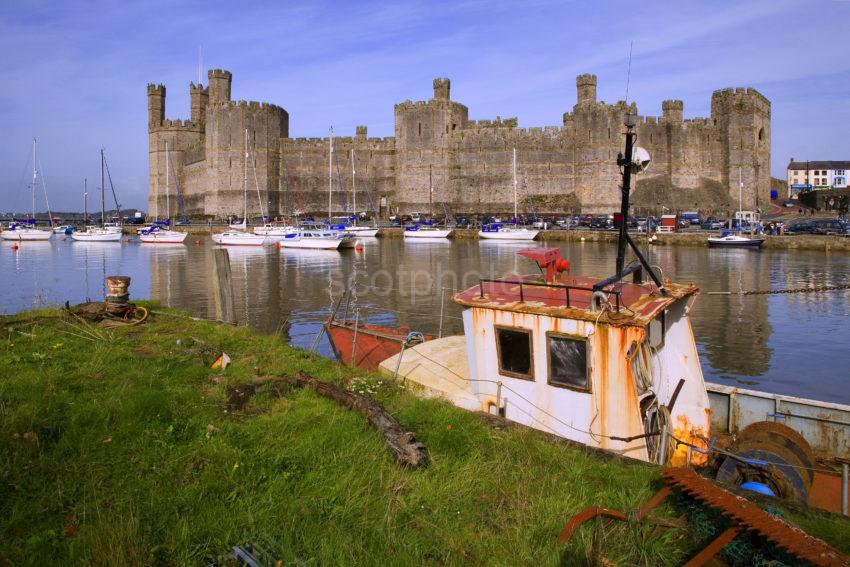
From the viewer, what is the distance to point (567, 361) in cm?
688

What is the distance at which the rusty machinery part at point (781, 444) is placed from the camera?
6750 millimetres

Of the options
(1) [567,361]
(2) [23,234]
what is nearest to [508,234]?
(1) [567,361]

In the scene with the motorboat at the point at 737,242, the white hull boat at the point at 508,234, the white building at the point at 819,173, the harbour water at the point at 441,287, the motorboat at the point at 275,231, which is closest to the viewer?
the harbour water at the point at 441,287

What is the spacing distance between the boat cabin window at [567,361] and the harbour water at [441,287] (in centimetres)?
466

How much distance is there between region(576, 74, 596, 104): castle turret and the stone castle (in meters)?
0.09

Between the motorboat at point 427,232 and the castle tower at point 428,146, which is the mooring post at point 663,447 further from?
the castle tower at point 428,146

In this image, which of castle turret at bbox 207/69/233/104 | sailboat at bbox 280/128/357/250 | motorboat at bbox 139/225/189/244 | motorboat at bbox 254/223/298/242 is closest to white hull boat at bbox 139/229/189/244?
motorboat at bbox 139/225/189/244

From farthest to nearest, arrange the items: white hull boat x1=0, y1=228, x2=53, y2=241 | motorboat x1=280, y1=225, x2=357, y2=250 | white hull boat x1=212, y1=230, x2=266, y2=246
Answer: white hull boat x1=0, y1=228, x2=53, y2=241
white hull boat x1=212, y1=230, x2=266, y2=246
motorboat x1=280, y1=225, x2=357, y2=250

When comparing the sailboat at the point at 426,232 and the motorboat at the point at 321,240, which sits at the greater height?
the sailboat at the point at 426,232

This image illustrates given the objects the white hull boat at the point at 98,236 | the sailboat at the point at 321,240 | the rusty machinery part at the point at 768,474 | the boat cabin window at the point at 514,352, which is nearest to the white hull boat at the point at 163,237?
the white hull boat at the point at 98,236

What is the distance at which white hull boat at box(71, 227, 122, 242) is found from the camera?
→ 60469mm

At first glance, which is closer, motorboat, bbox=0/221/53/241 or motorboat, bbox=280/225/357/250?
motorboat, bbox=280/225/357/250

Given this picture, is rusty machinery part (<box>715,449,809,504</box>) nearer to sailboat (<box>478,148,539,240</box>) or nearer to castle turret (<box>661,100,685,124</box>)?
sailboat (<box>478,148,539,240</box>)

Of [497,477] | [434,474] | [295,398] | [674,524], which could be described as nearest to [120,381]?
[295,398]
